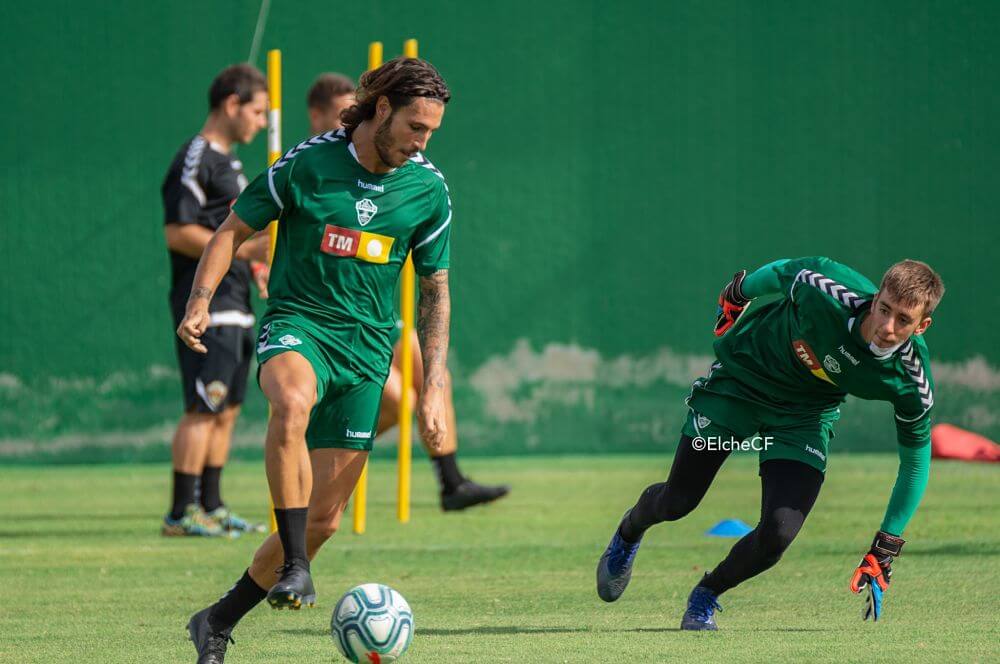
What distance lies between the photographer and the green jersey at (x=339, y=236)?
5.04 meters

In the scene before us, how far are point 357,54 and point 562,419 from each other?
3.61 metres

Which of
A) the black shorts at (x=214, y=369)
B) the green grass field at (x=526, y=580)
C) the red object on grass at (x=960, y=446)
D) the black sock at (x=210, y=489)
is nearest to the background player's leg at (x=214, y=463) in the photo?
the black sock at (x=210, y=489)

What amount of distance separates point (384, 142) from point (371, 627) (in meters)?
1.62

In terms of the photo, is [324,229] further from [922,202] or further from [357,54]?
[922,202]

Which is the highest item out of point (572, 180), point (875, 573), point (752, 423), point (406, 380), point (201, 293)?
point (572, 180)

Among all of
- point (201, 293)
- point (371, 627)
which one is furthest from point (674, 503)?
point (201, 293)

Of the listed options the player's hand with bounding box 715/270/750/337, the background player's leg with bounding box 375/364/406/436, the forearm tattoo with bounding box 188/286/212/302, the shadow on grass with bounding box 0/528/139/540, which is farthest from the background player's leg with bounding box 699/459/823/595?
the shadow on grass with bounding box 0/528/139/540

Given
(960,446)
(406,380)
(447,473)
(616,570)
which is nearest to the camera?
(616,570)

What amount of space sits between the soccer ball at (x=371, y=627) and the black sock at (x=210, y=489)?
411 cm

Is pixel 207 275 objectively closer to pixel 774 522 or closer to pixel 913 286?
pixel 774 522

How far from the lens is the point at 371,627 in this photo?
4672mm

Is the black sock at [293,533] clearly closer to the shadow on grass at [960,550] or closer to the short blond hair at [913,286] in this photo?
the short blond hair at [913,286]

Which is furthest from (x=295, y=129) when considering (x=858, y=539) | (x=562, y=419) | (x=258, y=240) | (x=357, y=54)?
(x=858, y=539)

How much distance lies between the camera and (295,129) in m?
12.8
